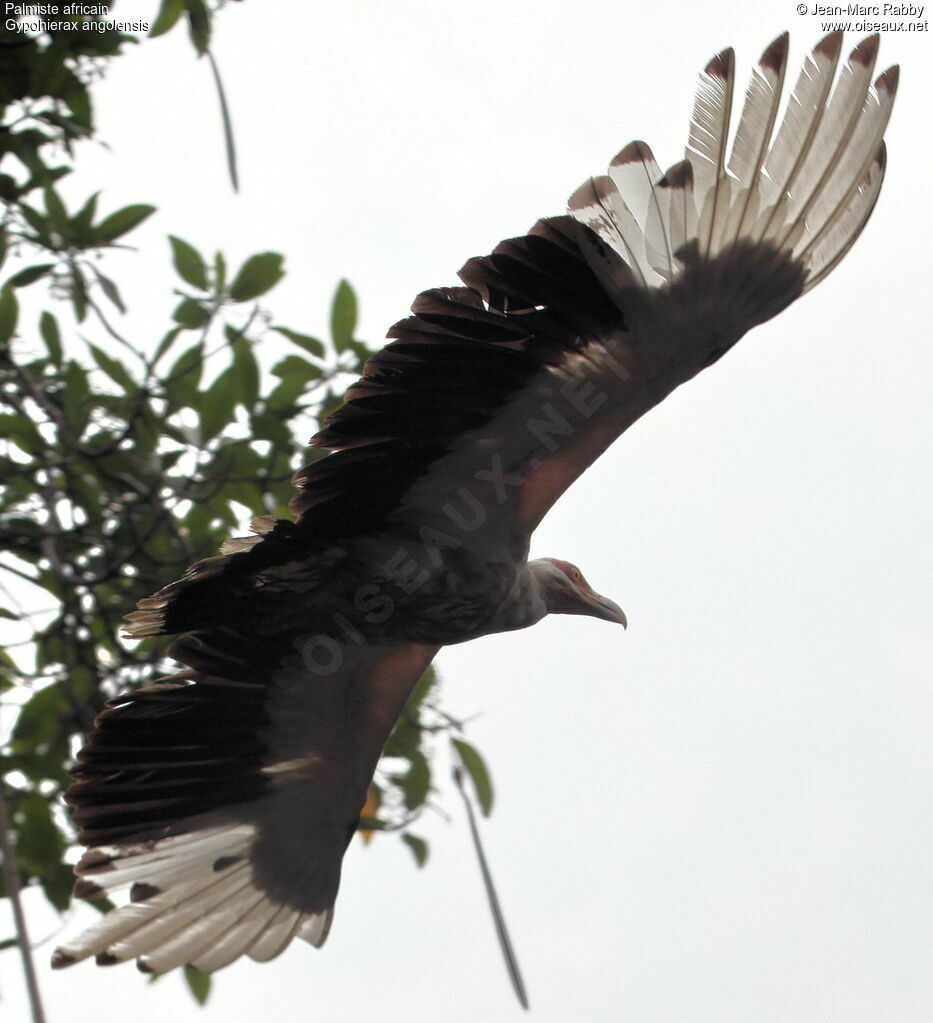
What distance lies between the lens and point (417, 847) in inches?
235

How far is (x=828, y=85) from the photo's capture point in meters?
4.00

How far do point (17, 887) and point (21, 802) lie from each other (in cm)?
250

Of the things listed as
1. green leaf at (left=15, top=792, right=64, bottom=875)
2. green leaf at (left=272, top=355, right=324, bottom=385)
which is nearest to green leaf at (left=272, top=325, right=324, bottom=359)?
green leaf at (left=272, top=355, right=324, bottom=385)

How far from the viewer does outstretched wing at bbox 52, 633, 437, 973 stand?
5.38 m

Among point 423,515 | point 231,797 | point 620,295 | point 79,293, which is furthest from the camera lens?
point 231,797

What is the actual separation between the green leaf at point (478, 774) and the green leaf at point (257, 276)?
2.08m

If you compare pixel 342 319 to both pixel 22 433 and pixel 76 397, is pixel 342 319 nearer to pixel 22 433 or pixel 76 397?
pixel 76 397

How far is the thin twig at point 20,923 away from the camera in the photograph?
9.06 ft

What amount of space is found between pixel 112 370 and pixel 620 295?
2.28 m

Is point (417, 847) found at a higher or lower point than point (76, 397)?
lower

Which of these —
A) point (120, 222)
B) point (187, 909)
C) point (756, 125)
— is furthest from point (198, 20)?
point (187, 909)

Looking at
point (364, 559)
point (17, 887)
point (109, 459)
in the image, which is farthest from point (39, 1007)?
point (109, 459)

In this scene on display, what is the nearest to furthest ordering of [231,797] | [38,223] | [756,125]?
[756,125], [38,223], [231,797]

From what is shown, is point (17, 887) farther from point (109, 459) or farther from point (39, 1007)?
point (109, 459)
